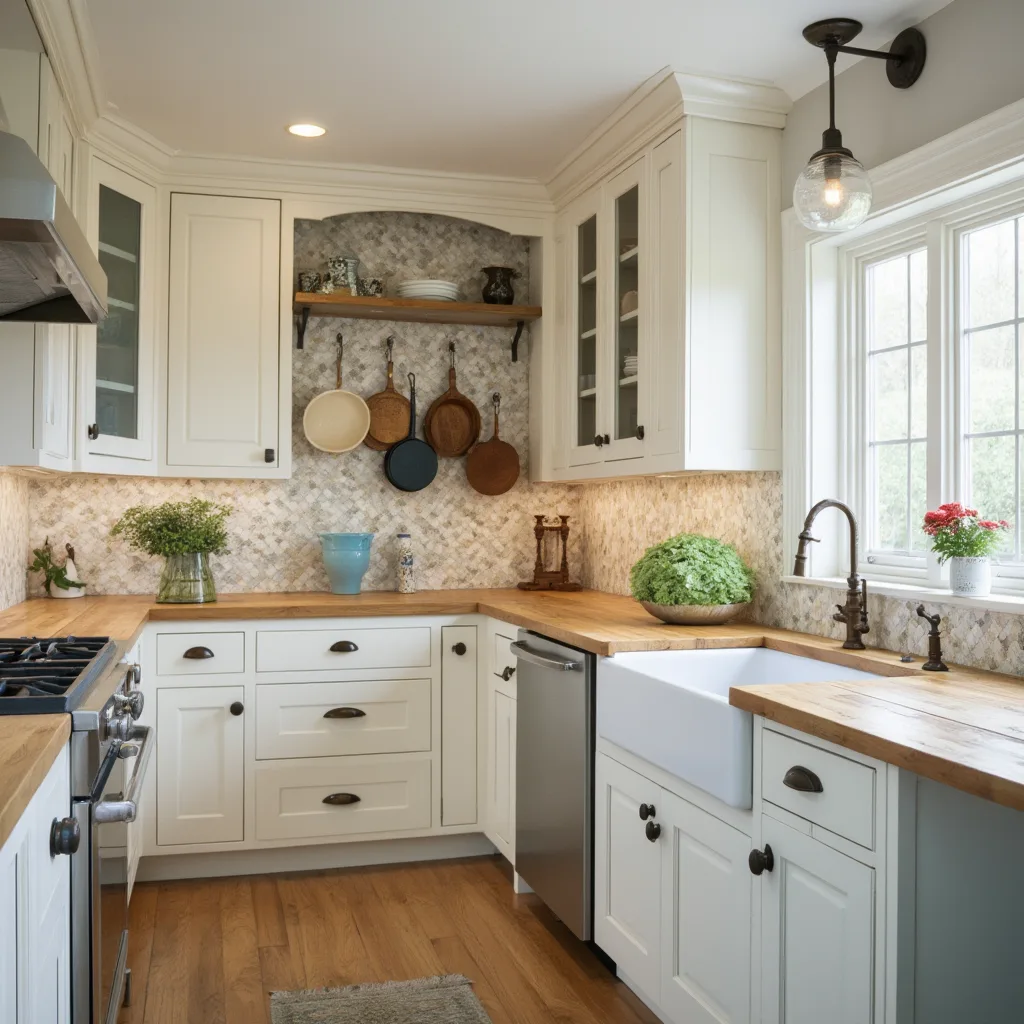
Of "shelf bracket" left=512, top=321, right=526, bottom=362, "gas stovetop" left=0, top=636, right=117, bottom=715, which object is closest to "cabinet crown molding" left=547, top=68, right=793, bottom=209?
"shelf bracket" left=512, top=321, right=526, bottom=362

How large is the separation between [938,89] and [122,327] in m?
2.60

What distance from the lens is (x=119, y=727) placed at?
2049mm

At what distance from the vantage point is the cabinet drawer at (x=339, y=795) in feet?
11.6

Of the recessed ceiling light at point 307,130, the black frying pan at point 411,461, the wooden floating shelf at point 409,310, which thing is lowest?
the black frying pan at point 411,461

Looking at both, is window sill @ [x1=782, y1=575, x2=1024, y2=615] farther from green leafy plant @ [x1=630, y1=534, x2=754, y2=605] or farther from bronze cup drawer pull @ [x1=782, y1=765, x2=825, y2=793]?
bronze cup drawer pull @ [x1=782, y1=765, x2=825, y2=793]

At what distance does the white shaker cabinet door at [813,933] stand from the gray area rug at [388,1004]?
927 mm

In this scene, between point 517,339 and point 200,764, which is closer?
point 200,764

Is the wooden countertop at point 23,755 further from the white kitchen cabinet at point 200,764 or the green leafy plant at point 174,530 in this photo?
the green leafy plant at point 174,530

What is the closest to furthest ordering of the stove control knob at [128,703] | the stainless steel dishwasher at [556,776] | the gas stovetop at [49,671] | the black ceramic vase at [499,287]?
the gas stovetop at [49,671] → the stove control knob at [128,703] → the stainless steel dishwasher at [556,776] → the black ceramic vase at [499,287]

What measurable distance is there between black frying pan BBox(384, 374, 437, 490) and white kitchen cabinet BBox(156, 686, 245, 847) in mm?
1089

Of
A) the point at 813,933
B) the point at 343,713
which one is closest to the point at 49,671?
the point at 813,933

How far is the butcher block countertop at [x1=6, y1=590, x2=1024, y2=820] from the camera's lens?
1.51 meters

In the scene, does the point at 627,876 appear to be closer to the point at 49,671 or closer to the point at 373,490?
the point at 49,671

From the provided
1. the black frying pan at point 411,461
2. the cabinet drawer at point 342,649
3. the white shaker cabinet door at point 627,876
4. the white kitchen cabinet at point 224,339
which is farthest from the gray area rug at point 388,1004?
the black frying pan at point 411,461
